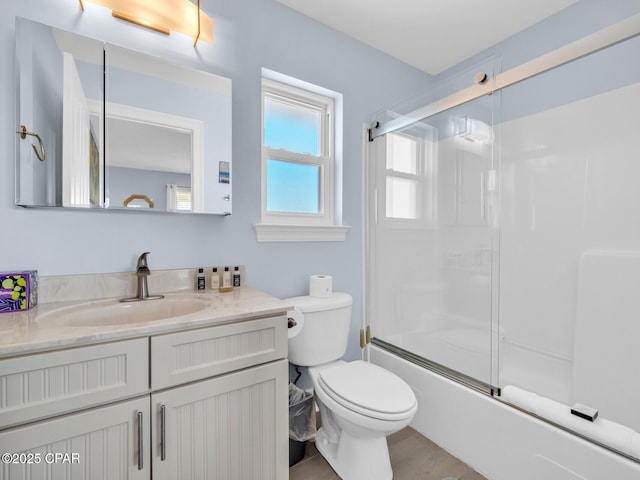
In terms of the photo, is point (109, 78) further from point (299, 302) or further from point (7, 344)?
point (299, 302)

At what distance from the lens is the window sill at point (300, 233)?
171 cm

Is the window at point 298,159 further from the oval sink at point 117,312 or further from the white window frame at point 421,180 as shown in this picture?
the oval sink at point 117,312

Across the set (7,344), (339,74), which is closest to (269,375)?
(7,344)

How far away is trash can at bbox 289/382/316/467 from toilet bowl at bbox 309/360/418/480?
80mm

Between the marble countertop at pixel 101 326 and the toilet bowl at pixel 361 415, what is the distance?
0.50 m

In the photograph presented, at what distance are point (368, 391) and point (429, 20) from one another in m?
2.20

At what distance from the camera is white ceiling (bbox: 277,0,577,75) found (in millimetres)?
1795

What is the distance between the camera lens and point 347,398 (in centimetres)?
129

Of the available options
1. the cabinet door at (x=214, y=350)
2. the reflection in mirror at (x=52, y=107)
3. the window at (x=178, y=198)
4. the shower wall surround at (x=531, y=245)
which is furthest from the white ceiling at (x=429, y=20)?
the cabinet door at (x=214, y=350)

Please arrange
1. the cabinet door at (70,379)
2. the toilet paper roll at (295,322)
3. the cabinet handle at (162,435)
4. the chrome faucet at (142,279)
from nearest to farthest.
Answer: the cabinet door at (70,379) → the cabinet handle at (162,435) → the chrome faucet at (142,279) → the toilet paper roll at (295,322)

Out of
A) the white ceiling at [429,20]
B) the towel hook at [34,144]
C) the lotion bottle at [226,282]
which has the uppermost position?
the white ceiling at [429,20]

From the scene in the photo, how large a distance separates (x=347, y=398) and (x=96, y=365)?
923 millimetres

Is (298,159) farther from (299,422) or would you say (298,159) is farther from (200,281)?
(299,422)

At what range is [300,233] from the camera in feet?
6.06
